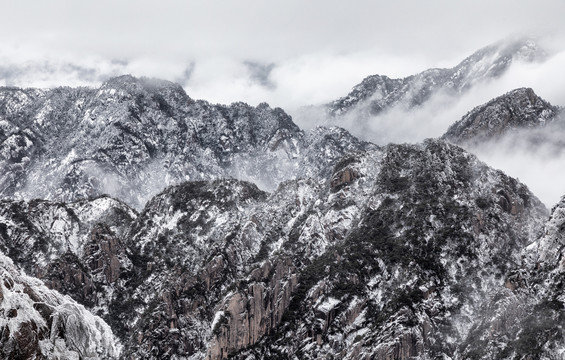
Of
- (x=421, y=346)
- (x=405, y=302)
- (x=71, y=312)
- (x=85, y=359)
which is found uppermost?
(x=71, y=312)

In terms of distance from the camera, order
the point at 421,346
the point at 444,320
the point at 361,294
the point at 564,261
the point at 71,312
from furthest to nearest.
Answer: the point at 361,294 < the point at 444,320 < the point at 421,346 < the point at 564,261 < the point at 71,312

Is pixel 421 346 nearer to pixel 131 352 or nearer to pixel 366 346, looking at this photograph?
pixel 366 346

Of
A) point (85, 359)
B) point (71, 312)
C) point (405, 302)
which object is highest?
point (71, 312)

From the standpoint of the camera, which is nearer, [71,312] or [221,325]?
[71,312]

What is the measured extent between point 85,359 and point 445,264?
186295mm

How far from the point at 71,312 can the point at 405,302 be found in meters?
168

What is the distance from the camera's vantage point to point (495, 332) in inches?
6142

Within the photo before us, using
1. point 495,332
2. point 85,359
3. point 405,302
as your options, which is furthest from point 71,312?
point 405,302

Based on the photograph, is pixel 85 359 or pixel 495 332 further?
pixel 495 332

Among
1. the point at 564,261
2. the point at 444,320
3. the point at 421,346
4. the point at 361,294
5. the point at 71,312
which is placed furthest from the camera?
the point at 361,294

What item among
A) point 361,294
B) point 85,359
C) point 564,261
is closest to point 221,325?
point 361,294

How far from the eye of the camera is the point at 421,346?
168 m

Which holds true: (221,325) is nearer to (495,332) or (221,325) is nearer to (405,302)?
(405,302)

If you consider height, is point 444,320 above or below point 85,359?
below
